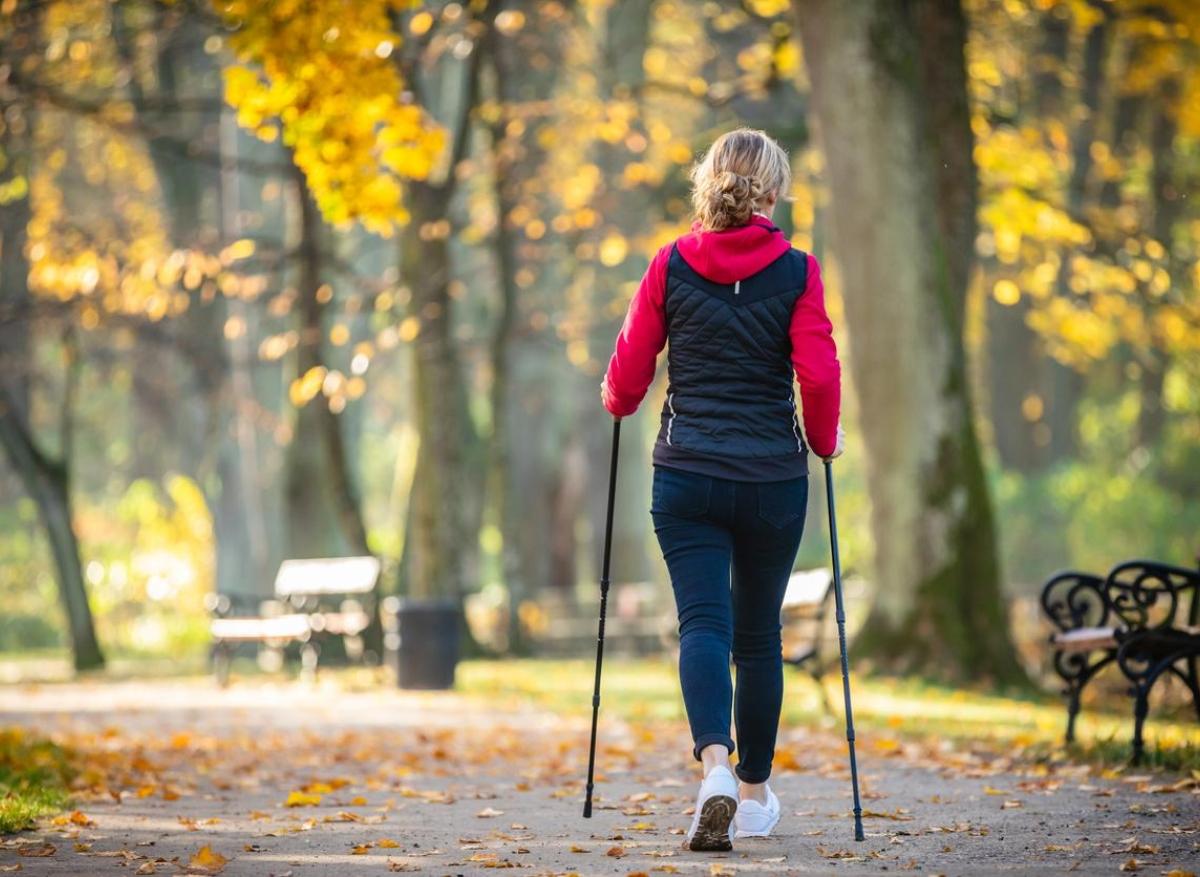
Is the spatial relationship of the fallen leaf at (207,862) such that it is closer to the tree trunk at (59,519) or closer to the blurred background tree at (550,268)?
the blurred background tree at (550,268)

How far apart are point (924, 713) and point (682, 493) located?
6215 millimetres

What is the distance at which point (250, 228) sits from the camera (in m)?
23.9

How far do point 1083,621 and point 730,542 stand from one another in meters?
3.83

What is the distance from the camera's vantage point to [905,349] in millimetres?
14070

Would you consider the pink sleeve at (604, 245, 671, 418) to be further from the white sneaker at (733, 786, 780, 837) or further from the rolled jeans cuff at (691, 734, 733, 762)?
the white sneaker at (733, 786, 780, 837)

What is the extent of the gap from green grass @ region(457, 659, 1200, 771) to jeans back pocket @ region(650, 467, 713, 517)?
2811 millimetres

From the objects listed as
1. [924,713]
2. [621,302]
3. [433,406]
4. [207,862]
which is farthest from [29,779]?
[621,302]

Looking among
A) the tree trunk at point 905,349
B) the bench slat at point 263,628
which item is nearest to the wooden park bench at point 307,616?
the bench slat at point 263,628

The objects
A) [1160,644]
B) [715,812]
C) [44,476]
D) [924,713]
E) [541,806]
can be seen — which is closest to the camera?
[715,812]

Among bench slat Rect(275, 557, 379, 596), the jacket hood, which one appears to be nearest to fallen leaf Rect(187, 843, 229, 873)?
the jacket hood

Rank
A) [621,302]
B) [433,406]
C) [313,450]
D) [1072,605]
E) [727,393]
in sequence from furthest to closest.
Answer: [621,302]
[313,450]
[433,406]
[1072,605]
[727,393]

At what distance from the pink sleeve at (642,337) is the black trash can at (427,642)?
1041 cm

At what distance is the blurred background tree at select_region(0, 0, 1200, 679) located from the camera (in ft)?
46.1

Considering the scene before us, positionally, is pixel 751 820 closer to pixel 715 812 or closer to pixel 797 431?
pixel 715 812
